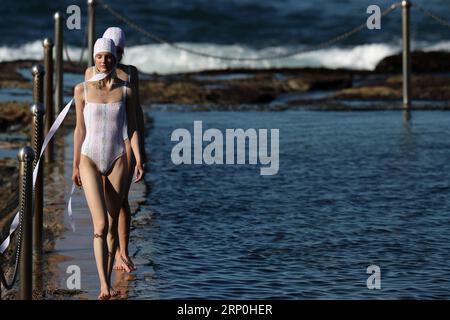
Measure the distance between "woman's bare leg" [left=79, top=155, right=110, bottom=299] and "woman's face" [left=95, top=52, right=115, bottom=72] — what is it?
54 cm

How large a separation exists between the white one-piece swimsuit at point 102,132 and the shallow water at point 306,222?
0.81m

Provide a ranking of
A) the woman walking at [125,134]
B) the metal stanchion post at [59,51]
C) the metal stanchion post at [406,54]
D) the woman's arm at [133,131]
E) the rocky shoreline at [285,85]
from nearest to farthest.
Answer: the woman's arm at [133,131], the woman walking at [125,134], the metal stanchion post at [59,51], the metal stanchion post at [406,54], the rocky shoreline at [285,85]

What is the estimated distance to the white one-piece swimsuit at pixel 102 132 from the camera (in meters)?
8.62

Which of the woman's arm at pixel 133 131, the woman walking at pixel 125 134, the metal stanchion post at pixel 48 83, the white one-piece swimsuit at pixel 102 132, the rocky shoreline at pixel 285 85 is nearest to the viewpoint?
the white one-piece swimsuit at pixel 102 132

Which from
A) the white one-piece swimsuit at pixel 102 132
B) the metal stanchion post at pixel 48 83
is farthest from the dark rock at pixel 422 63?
the white one-piece swimsuit at pixel 102 132

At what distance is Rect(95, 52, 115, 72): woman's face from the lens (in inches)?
335

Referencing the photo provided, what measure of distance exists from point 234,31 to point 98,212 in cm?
3455

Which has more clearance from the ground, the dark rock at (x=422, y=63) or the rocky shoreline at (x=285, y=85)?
the dark rock at (x=422, y=63)

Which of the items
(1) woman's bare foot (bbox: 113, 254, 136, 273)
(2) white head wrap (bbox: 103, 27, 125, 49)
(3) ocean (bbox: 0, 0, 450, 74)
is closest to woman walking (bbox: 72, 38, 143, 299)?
(2) white head wrap (bbox: 103, 27, 125, 49)

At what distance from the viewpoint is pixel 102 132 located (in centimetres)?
863

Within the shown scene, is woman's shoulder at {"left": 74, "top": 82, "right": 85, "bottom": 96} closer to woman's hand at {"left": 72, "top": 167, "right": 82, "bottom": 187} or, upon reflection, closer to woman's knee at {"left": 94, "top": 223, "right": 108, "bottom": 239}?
woman's hand at {"left": 72, "top": 167, "right": 82, "bottom": 187}

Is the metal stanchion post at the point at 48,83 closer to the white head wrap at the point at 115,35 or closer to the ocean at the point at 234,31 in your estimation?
the white head wrap at the point at 115,35

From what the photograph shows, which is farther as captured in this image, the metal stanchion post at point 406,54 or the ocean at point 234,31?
the ocean at point 234,31
